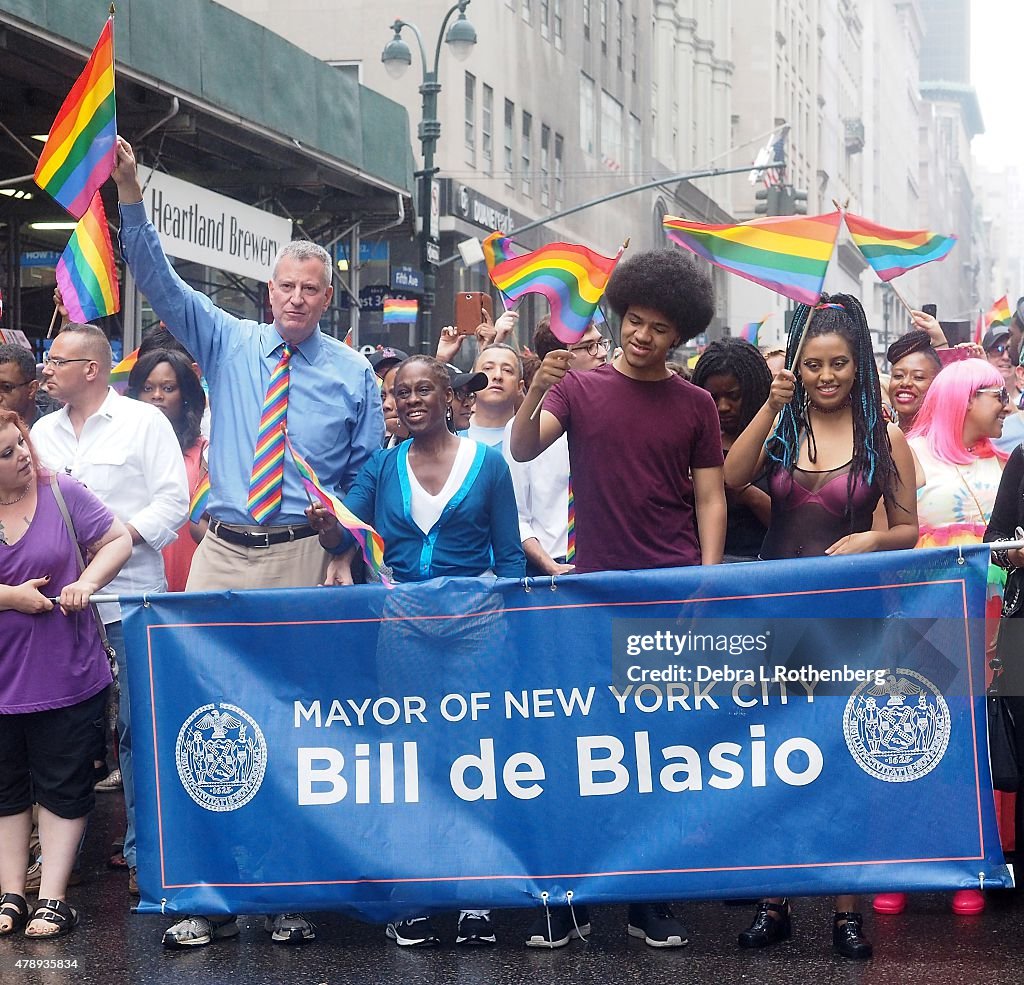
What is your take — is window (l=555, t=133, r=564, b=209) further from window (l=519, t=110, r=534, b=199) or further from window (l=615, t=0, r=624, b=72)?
window (l=615, t=0, r=624, b=72)

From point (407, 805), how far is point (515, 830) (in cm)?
35

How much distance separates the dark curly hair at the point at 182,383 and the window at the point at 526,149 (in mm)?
29250

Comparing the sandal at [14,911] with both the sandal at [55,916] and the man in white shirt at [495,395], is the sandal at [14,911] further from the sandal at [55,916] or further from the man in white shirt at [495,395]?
the man in white shirt at [495,395]

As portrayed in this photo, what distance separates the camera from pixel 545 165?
38719mm

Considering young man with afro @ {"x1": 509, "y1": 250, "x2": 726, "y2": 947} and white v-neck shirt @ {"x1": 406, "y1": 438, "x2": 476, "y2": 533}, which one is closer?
young man with afro @ {"x1": 509, "y1": 250, "x2": 726, "y2": 947}

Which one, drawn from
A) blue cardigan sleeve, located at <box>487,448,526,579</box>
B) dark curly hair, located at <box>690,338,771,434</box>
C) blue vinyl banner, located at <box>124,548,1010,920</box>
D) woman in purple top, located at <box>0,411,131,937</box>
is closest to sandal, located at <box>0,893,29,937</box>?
woman in purple top, located at <box>0,411,131,937</box>

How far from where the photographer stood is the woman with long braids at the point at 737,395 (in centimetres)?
647

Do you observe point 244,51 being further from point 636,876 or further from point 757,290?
point 757,290

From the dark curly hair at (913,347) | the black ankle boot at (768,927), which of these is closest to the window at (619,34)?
the dark curly hair at (913,347)

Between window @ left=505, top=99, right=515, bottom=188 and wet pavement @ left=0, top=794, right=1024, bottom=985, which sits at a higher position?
window @ left=505, top=99, right=515, bottom=188

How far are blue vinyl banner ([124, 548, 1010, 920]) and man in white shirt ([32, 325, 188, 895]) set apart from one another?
1.22 meters

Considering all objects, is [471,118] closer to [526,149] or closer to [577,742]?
[526,149]

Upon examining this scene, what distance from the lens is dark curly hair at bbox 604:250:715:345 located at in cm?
546

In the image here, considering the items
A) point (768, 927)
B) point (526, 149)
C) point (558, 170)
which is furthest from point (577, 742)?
point (558, 170)
